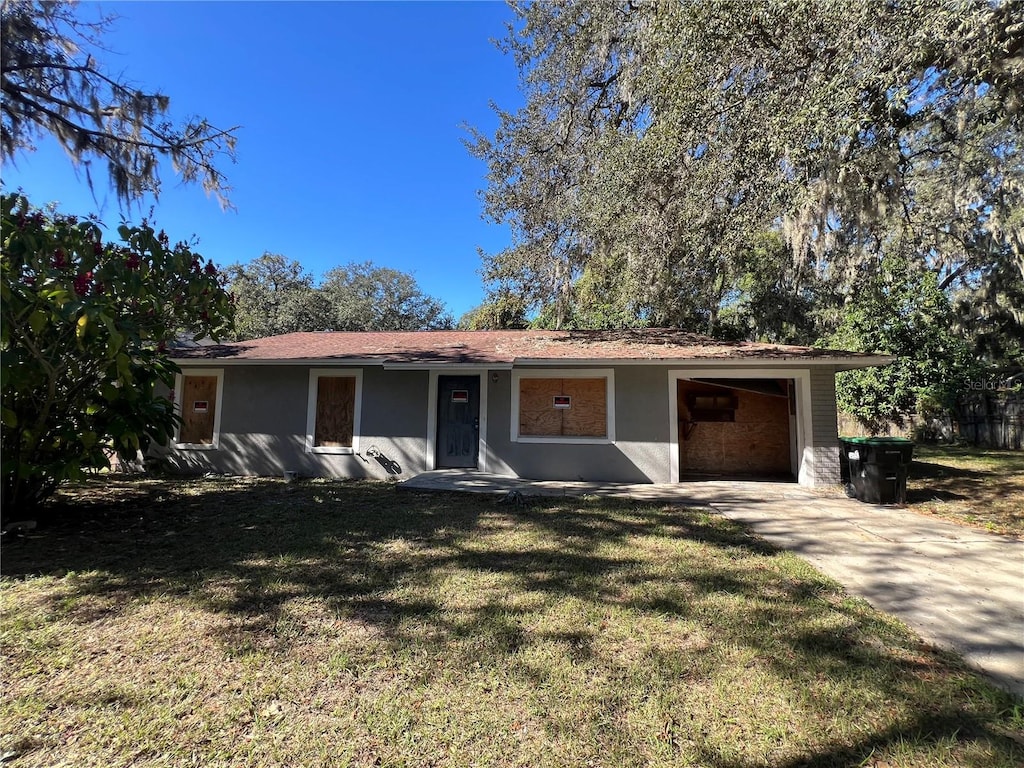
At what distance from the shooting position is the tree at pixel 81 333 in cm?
371

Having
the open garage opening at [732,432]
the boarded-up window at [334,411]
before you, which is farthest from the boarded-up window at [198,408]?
the open garage opening at [732,432]

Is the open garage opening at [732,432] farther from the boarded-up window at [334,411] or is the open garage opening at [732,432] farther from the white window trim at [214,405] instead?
the white window trim at [214,405]

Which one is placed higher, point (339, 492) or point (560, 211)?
point (560, 211)

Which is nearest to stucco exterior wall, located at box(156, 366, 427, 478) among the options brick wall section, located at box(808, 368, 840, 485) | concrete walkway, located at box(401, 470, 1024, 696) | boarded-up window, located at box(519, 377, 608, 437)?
concrete walkway, located at box(401, 470, 1024, 696)

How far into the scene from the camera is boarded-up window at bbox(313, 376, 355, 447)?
9.19m

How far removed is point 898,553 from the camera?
14.7 feet

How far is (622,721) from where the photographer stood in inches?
84.9

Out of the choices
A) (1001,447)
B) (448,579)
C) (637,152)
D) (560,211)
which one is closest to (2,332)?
(448,579)

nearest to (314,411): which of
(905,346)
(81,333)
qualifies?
(81,333)

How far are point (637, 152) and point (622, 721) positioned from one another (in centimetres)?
786

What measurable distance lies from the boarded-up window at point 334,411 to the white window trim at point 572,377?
10.7 ft

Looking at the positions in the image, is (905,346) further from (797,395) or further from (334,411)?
(334,411)

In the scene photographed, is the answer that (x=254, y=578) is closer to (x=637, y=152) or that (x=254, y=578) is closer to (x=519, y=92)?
(x=637, y=152)

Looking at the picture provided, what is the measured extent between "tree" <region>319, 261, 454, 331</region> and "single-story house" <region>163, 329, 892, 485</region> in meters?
16.4
